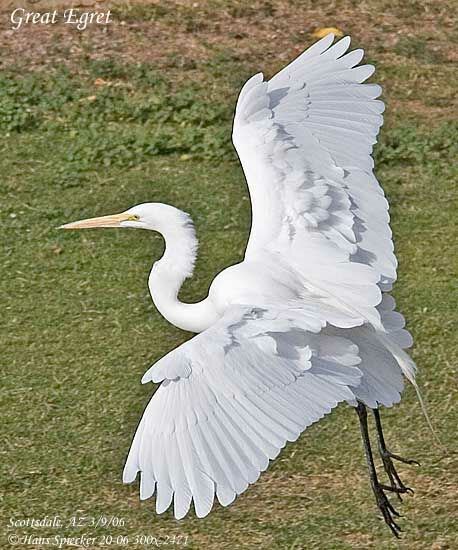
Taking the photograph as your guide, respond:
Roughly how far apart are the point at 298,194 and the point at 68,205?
289 centimetres

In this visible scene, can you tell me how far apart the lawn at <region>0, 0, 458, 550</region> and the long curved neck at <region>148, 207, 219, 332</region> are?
2.28ft

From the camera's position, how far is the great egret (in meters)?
4.06

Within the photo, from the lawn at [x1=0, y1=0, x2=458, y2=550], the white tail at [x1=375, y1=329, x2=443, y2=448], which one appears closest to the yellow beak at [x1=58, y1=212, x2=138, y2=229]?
the lawn at [x1=0, y1=0, x2=458, y2=550]

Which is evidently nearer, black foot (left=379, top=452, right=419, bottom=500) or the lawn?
black foot (left=379, top=452, right=419, bottom=500)

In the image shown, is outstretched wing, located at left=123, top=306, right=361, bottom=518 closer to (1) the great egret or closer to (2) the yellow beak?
(1) the great egret

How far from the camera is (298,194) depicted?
5.29 meters

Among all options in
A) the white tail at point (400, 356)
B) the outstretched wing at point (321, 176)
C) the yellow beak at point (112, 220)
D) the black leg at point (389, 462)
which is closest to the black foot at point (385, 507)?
the black leg at point (389, 462)

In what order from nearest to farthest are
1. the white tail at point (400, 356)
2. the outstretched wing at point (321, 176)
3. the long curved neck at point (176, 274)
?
1. the white tail at point (400, 356)
2. the outstretched wing at point (321, 176)
3. the long curved neck at point (176, 274)

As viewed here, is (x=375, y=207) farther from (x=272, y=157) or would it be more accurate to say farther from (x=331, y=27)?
(x=331, y=27)

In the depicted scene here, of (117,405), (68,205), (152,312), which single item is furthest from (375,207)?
(68,205)

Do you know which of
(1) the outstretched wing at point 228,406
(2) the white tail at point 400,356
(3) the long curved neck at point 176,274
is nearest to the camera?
(1) the outstretched wing at point 228,406

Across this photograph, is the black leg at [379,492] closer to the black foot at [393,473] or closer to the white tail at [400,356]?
the black foot at [393,473]

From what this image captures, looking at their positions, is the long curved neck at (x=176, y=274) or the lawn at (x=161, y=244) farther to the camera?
the lawn at (x=161, y=244)

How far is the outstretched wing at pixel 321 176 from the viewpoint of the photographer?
5.14 metres
